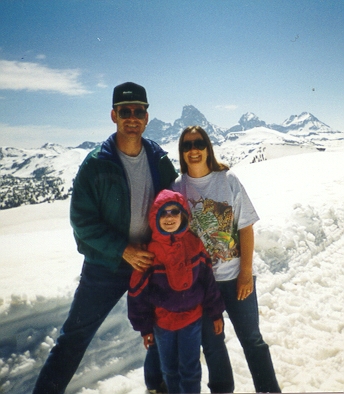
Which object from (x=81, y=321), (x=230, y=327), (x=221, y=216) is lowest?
(x=230, y=327)

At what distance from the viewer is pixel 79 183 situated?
8.18 feet

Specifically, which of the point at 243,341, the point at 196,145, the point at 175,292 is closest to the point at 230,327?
the point at 243,341

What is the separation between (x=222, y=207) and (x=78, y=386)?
8.86ft

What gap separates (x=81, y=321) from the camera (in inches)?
102

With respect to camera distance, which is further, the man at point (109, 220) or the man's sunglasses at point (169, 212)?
the man at point (109, 220)

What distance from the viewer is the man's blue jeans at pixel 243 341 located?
8.57 ft

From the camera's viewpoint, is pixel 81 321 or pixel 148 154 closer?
pixel 81 321

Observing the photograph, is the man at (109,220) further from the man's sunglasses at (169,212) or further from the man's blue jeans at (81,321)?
the man's sunglasses at (169,212)

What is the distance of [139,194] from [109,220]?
389 mm

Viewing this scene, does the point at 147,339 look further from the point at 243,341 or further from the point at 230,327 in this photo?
the point at 230,327

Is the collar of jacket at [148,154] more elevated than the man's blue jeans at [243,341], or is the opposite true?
the collar of jacket at [148,154]

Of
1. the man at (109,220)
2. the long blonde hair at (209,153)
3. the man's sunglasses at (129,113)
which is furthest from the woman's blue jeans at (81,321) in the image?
the man's sunglasses at (129,113)

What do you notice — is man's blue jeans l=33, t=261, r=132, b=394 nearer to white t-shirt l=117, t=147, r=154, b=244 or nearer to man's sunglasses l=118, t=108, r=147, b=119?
white t-shirt l=117, t=147, r=154, b=244

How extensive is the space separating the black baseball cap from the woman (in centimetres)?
58
